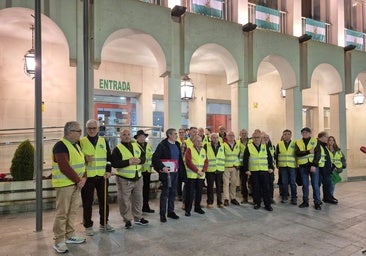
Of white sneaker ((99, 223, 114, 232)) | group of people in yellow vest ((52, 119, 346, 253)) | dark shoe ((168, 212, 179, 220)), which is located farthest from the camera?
dark shoe ((168, 212, 179, 220))

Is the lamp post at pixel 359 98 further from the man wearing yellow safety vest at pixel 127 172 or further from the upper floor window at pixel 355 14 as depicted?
the man wearing yellow safety vest at pixel 127 172

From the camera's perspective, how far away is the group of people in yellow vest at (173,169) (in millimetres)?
4887

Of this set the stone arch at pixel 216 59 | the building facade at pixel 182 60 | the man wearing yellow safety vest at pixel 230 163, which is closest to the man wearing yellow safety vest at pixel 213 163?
the man wearing yellow safety vest at pixel 230 163

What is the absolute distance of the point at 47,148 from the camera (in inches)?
350

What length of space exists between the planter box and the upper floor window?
16112 millimetres

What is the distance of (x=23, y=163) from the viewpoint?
7.38m

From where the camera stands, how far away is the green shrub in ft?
24.1

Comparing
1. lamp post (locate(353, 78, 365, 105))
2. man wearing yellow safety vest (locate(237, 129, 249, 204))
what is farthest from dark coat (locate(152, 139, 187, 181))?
lamp post (locate(353, 78, 365, 105))

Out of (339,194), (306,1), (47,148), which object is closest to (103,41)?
(47,148)

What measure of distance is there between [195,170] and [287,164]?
8.96 ft

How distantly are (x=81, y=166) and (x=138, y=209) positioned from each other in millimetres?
1656

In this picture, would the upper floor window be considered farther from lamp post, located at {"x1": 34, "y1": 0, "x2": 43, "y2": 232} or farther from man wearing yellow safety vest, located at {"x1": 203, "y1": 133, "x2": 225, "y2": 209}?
lamp post, located at {"x1": 34, "y1": 0, "x2": 43, "y2": 232}

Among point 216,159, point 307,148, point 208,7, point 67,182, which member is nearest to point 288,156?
point 307,148

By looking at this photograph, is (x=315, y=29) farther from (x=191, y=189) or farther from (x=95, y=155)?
(x=95, y=155)
